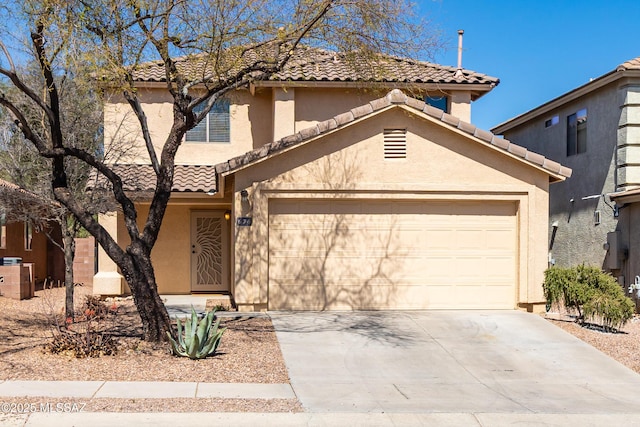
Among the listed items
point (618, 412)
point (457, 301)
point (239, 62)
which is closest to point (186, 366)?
point (239, 62)

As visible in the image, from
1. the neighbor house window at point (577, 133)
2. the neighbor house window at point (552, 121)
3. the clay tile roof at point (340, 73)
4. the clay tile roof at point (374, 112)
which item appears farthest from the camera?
the neighbor house window at point (552, 121)

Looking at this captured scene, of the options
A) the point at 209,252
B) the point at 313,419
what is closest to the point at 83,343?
the point at 313,419

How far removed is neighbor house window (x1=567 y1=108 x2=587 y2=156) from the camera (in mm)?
19266

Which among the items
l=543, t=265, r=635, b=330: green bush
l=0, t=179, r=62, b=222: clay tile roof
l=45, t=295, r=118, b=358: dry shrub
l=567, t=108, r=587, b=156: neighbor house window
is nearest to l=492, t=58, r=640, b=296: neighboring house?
l=567, t=108, r=587, b=156: neighbor house window

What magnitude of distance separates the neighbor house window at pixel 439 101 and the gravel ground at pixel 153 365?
844 centimetres

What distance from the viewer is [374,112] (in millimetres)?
14836

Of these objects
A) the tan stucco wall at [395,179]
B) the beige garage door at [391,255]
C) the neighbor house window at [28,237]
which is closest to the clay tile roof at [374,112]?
the tan stucco wall at [395,179]

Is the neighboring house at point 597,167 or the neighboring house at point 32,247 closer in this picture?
the neighboring house at point 597,167

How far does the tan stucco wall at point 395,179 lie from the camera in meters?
14.8

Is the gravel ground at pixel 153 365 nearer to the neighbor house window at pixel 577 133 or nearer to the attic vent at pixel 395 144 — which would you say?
the attic vent at pixel 395 144

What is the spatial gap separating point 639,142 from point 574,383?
851 centimetres

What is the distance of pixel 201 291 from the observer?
1892cm

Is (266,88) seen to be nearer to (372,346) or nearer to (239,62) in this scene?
(239,62)

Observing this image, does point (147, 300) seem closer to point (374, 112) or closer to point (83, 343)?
point (83, 343)
